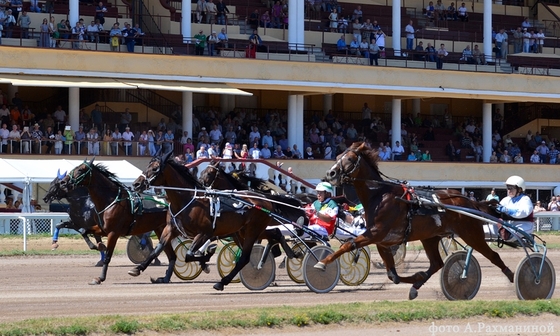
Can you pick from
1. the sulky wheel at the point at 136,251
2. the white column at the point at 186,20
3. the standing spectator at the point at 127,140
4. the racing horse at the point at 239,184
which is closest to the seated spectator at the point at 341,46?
the white column at the point at 186,20

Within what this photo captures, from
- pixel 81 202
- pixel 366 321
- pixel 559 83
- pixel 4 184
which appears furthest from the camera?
pixel 559 83

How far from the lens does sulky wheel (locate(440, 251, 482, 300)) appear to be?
1291 centimetres

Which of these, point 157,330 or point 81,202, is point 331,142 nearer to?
point 81,202

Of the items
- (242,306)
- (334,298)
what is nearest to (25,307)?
(242,306)

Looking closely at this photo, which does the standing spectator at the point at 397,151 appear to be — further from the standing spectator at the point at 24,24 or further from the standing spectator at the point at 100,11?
the standing spectator at the point at 24,24

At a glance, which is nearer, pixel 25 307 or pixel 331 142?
pixel 25 307

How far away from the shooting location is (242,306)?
12.5m

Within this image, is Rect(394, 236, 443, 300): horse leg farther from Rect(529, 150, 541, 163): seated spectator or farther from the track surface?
Rect(529, 150, 541, 163): seated spectator

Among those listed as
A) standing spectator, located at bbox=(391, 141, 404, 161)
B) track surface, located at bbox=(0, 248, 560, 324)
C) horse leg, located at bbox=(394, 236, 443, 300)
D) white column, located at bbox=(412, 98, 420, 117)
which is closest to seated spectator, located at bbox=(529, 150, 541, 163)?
white column, located at bbox=(412, 98, 420, 117)

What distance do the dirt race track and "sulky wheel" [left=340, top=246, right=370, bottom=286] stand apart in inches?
6.9

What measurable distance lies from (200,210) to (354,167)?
108 inches

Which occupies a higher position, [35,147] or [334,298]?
[35,147]

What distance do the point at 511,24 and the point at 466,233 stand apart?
3222cm

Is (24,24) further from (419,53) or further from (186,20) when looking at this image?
(419,53)
